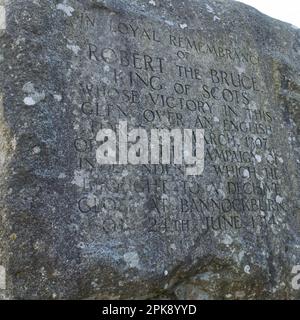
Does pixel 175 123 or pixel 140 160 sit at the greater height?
pixel 175 123

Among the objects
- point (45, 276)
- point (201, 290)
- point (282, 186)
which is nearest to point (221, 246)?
point (201, 290)

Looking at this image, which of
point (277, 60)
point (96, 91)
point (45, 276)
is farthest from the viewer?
point (277, 60)

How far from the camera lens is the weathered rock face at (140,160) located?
303 cm

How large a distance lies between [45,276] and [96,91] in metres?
1.32

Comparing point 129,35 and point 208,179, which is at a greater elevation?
point 129,35

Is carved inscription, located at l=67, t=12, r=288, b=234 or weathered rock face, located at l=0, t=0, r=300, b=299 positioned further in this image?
carved inscription, located at l=67, t=12, r=288, b=234

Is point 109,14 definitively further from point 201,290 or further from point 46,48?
point 201,290

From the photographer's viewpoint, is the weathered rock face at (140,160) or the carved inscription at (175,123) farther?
the carved inscription at (175,123)

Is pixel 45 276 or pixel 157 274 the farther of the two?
pixel 157 274

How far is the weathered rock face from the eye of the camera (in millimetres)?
3027

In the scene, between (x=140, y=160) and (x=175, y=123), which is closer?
(x=140, y=160)

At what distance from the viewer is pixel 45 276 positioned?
293 cm

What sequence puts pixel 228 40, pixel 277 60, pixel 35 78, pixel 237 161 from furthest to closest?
pixel 277 60 → pixel 228 40 → pixel 237 161 → pixel 35 78

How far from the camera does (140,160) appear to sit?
3.48 meters
